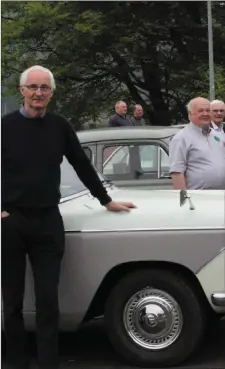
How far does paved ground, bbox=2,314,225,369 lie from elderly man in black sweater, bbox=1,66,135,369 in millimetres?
678

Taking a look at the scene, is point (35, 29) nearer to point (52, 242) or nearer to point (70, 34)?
point (70, 34)

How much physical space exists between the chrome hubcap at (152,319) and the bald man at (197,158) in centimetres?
125

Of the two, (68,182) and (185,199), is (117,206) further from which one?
(68,182)

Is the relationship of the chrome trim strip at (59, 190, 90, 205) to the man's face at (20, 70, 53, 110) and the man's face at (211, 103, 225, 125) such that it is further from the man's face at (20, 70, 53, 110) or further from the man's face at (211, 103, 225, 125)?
the man's face at (211, 103, 225, 125)

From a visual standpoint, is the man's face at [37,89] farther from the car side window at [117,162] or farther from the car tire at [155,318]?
the car side window at [117,162]

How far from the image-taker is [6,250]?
397 cm

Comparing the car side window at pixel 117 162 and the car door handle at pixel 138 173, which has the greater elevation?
the car side window at pixel 117 162

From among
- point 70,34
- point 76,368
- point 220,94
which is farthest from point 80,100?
point 76,368

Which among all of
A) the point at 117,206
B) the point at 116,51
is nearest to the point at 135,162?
the point at 117,206

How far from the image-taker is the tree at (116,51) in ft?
72.8

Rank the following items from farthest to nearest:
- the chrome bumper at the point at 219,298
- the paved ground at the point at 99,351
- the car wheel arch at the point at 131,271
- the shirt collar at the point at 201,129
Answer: the shirt collar at the point at 201,129 < the paved ground at the point at 99,351 < the car wheel arch at the point at 131,271 < the chrome bumper at the point at 219,298

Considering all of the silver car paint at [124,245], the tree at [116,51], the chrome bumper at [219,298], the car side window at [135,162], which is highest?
the tree at [116,51]

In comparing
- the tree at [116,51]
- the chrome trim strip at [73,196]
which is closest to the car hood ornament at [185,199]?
the chrome trim strip at [73,196]

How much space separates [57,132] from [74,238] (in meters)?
0.67
